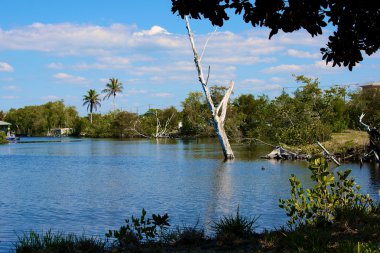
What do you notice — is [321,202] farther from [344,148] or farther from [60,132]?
[60,132]

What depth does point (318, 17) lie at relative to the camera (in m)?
5.85

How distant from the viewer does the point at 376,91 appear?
53.8 metres

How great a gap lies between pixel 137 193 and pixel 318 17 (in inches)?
578

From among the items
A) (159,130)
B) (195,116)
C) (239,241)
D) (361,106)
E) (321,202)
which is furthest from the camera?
(159,130)

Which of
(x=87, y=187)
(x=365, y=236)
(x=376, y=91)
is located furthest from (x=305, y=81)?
(x=365, y=236)

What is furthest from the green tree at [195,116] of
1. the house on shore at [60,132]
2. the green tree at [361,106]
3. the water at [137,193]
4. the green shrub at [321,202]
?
the green shrub at [321,202]

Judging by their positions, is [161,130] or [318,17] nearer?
[318,17]

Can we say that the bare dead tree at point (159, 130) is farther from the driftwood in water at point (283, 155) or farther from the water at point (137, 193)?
the water at point (137, 193)

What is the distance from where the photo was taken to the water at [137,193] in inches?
537

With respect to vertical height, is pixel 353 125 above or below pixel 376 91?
below

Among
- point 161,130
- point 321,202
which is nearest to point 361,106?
point 321,202

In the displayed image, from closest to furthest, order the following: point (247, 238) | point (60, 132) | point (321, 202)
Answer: point (247, 238) < point (321, 202) < point (60, 132)

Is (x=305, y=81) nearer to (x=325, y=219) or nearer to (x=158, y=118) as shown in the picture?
(x=325, y=219)

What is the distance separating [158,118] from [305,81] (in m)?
56.5
